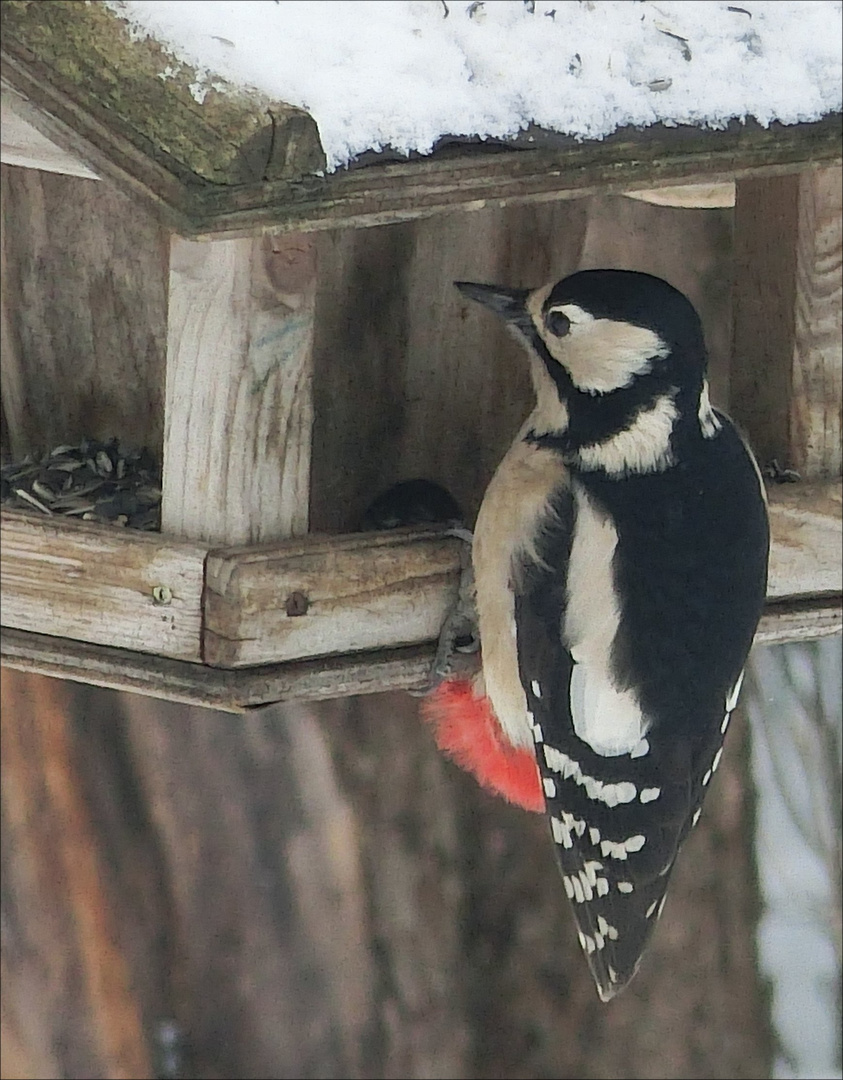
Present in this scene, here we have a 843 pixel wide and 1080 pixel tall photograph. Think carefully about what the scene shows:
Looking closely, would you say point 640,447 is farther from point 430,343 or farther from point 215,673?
point 215,673

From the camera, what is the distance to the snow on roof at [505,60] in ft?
4.20

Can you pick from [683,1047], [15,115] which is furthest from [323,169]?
[683,1047]

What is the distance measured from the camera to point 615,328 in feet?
5.80

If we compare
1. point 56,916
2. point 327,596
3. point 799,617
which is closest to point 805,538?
point 799,617

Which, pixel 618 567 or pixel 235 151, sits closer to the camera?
pixel 235 151

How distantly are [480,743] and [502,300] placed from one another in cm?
55

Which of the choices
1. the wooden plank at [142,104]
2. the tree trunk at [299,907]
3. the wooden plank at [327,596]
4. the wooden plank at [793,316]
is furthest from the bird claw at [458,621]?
the tree trunk at [299,907]

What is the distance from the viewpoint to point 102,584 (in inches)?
63.8

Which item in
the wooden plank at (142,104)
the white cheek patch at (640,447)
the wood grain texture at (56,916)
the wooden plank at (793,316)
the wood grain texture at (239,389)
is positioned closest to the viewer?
the wooden plank at (142,104)

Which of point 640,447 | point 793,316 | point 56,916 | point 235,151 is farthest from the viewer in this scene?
point 56,916

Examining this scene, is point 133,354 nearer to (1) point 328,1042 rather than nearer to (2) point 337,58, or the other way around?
(2) point 337,58

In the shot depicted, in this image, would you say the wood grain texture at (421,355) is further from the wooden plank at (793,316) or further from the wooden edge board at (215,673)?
the wooden edge board at (215,673)

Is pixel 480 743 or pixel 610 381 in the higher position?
pixel 610 381

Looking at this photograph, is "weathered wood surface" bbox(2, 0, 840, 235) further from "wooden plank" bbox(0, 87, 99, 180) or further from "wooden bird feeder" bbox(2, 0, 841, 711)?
"wooden plank" bbox(0, 87, 99, 180)
